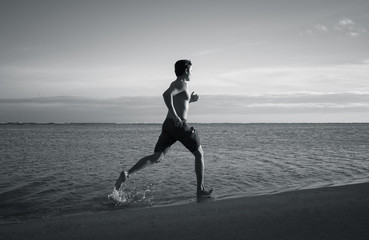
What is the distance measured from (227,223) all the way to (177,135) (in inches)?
80.3

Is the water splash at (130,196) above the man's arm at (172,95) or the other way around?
the other way around

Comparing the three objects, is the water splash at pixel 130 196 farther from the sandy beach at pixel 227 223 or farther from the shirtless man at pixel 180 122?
the sandy beach at pixel 227 223

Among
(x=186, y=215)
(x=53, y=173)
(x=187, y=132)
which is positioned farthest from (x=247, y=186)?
(x=53, y=173)

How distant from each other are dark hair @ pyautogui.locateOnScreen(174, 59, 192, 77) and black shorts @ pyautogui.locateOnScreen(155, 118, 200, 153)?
0.81 m

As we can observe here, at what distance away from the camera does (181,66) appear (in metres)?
5.00

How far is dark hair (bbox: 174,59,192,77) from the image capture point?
4.99 m

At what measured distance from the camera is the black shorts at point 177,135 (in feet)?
16.0

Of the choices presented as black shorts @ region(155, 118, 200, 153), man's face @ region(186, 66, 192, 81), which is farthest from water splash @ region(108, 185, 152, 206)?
man's face @ region(186, 66, 192, 81)

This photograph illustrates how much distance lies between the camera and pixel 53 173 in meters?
8.68

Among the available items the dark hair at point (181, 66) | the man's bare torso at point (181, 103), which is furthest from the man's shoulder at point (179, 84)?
the dark hair at point (181, 66)

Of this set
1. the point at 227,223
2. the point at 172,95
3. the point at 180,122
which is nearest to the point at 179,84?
the point at 172,95

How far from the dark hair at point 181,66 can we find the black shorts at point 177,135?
81 centimetres

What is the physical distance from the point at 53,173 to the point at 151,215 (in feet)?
20.1

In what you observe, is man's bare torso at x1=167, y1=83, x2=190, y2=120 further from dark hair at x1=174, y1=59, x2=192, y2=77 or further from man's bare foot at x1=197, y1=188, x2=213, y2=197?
man's bare foot at x1=197, y1=188, x2=213, y2=197
